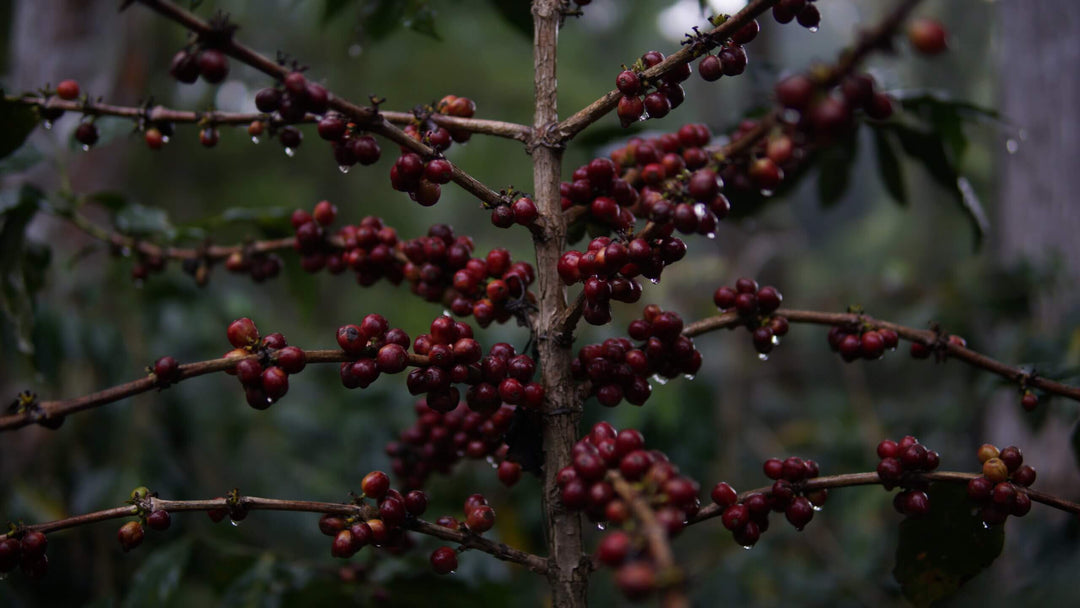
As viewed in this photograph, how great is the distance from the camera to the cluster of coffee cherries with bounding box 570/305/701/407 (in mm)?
1073

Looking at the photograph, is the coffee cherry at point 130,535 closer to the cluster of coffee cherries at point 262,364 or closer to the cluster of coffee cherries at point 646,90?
the cluster of coffee cherries at point 262,364

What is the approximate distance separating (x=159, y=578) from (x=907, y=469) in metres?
1.56

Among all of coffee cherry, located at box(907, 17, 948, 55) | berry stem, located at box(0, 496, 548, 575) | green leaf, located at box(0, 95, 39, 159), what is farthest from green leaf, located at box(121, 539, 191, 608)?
coffee cherry, located at box(907, 17, 948, 55)

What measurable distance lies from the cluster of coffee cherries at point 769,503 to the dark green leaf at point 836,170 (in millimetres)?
1007

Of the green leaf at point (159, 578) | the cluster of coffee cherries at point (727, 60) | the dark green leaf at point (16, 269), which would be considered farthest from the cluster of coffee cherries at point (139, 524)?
the cluster of coffee cherries at point (727, 60)

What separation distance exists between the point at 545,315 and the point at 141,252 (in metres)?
1.04

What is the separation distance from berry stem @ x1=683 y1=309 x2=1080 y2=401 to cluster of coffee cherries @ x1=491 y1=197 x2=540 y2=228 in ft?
0.99

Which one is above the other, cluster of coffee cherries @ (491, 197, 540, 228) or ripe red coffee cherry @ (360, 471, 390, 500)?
cluster of coffee cherries @ (491, 197, 540, 228)

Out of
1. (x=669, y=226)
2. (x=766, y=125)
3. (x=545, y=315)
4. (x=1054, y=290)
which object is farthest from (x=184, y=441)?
(x=1054, y=290)

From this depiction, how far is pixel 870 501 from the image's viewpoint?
→ 136 inches

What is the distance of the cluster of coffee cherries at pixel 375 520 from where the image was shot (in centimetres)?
100

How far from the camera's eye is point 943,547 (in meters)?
1.18

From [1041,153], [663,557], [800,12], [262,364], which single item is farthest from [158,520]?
[1041,153]

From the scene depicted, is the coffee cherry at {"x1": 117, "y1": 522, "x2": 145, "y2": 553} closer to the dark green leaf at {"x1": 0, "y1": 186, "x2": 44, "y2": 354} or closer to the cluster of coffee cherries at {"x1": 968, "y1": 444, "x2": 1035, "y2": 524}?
the dark green leaf at {"x1": 0, "y1": 186, "x2": 44, "y2": 354}
